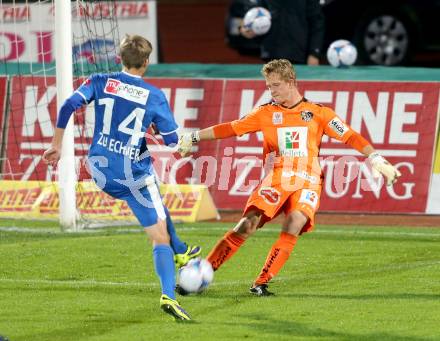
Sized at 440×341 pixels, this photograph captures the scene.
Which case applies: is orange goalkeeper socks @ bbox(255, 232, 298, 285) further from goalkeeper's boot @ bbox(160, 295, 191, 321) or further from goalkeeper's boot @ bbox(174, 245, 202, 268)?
goalkeeper's boot @ bbox(160, 295, 191, 321)

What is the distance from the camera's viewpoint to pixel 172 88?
15078 millimetres

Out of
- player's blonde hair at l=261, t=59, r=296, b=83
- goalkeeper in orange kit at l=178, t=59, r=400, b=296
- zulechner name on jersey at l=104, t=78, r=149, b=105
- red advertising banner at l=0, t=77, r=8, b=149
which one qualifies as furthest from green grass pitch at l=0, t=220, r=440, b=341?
red advertising banner at l=0, t=77, r=8, b=149

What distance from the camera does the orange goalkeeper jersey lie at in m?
9.32

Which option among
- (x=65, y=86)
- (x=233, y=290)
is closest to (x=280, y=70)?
(x=233, y=290)

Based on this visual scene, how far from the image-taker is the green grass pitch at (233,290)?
26.2 ft

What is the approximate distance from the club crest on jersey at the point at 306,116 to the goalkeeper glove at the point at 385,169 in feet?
1.98

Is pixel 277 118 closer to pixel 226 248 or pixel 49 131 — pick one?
pixel 226 248

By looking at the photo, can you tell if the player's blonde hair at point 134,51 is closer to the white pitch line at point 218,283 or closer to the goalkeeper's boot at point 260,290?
the goalkeeper's boot at point 260,290

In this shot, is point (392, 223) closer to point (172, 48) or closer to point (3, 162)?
point (3, 162)

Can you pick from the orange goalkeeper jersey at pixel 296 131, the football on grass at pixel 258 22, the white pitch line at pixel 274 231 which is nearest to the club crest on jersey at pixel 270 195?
the orange goalkeeper jersey at pixel 296 131

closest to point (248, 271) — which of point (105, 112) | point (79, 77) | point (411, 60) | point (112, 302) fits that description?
point (112, 302)

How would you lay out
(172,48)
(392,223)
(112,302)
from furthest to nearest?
1. (172,48)
2. (392,223)
3. (112,302)

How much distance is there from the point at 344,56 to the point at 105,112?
7.18 meters

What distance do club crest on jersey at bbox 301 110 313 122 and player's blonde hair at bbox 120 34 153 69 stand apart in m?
1.41
